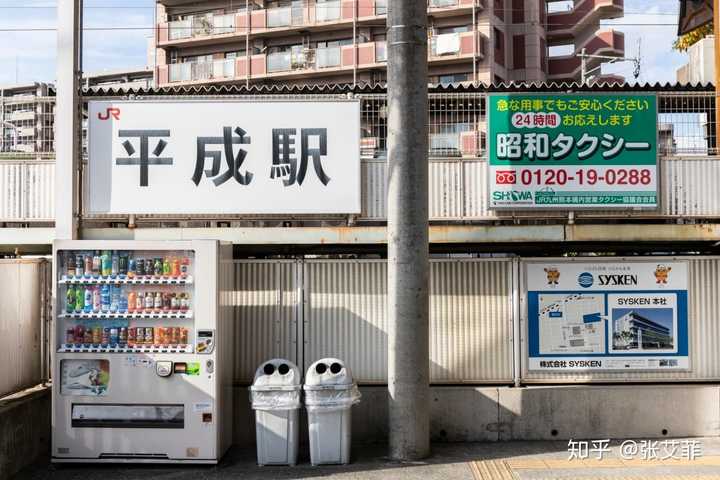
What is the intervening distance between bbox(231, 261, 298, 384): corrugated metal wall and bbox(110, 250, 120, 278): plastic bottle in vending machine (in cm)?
168

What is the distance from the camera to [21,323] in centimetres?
1032

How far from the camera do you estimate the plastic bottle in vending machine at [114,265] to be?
9.71 meters

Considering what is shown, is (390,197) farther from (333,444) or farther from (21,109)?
(21,109)

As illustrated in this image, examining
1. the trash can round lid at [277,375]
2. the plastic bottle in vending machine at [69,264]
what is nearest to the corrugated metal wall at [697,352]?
the trash can round lid at [277,375]

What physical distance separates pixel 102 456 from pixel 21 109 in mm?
5473

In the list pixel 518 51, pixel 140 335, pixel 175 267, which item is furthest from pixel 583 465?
pixel 518 51

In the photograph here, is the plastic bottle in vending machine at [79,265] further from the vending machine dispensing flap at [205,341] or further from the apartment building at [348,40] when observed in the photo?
the apartment building at [348,40]

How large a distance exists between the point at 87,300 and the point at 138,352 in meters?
0.89

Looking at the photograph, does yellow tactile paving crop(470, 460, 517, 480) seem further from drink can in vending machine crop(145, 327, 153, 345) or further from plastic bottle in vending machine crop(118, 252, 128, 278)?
plastic bottle in vending machine crop(118, 252, 128, 278)

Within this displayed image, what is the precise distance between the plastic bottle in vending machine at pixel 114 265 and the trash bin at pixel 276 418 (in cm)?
214

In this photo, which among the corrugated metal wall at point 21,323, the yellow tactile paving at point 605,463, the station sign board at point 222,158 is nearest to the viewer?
the yellow tactile paving at point 605,463

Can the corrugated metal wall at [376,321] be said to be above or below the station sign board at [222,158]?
below

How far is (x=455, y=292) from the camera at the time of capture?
35.7ft

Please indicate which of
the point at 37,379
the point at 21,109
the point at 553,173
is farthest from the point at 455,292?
the point at 21,109
